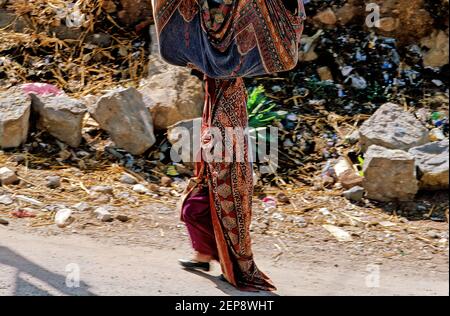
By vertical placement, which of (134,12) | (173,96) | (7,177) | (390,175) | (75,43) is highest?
(134,12)

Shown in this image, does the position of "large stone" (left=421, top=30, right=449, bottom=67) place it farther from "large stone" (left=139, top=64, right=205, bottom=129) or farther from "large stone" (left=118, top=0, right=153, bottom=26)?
"large stone" (left=118, top=0, right=153, bottom=26)

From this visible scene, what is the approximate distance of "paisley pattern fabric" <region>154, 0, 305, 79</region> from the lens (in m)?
4.05

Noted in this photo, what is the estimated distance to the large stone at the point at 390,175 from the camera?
5629 millimetres

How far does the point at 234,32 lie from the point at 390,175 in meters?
2.05

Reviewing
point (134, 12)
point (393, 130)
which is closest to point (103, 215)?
point (393, 130)

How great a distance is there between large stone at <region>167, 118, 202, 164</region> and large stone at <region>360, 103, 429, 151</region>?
122cm

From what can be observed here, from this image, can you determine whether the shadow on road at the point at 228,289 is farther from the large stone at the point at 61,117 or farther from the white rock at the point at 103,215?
the large stone at the point at 61,117

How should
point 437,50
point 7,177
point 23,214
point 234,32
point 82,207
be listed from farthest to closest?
1. point 437,50
2. point 7,177
3. point 82,207
4. point 23,214
5. point 234,32

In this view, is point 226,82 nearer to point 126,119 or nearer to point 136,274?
point 136,274

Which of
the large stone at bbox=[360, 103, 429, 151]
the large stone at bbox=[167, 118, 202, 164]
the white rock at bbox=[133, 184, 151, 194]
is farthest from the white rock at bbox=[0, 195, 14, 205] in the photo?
the large stone at bbox=[360, 103, 429, 151]

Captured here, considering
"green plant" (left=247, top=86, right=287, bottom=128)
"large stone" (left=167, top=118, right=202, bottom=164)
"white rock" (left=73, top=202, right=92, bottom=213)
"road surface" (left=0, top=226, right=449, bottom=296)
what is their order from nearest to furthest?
"road surface" (left=0, top=226, right=449, bottom=296)
"white rock" (left=73, top=202, right=92, bottom=213)
"large stone" (left=167, top=118, right=202, bottom=164)
"green plant" (left=247, top=86, right=287, bottom=128)

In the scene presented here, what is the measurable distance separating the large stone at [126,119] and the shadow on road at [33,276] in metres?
1.64

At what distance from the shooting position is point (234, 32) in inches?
160

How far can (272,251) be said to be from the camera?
515 centimetres
